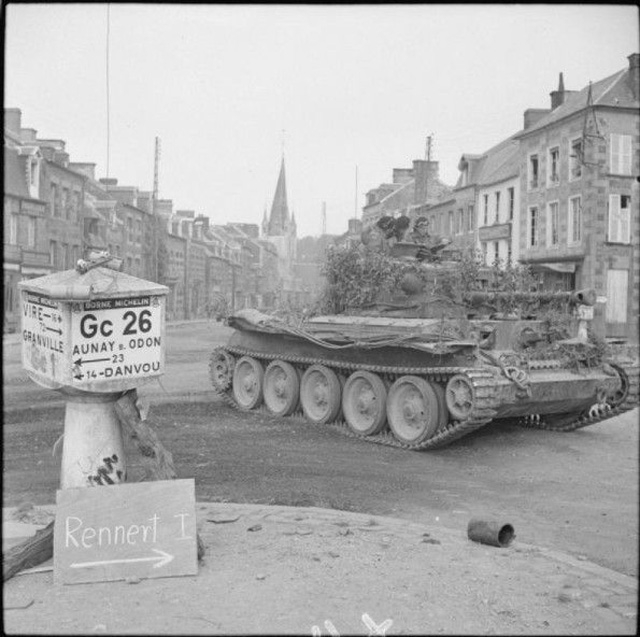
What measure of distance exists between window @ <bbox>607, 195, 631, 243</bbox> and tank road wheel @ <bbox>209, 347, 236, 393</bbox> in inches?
448

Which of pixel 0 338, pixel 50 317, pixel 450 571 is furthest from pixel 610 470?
pixel 0 338

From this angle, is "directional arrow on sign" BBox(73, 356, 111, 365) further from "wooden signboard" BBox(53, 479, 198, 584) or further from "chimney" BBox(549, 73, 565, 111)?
"chimney" BBox(549, 73, 565, 111)

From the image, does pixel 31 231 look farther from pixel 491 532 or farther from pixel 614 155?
pixel 491 532

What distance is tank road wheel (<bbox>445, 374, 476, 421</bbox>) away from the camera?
9.16 metres

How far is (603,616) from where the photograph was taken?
→ 162 inches

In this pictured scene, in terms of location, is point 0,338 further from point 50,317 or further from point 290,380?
point 290,380

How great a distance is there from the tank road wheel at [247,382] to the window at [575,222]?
14.9 meters

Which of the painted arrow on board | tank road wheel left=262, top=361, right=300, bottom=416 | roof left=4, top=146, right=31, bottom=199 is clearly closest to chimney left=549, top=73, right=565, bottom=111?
the painted arrow on board

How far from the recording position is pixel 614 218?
22984 mm

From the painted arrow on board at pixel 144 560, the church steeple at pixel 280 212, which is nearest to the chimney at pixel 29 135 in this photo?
the church steeple at pixel 280 212

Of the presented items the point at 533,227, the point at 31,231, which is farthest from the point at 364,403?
the point at 533,227

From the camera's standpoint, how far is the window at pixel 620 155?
64.9 ft

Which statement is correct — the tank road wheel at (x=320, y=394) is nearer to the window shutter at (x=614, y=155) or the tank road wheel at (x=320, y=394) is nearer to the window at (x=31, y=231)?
the window shutter at (x=614, y=155)

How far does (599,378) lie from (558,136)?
47.5 feet
